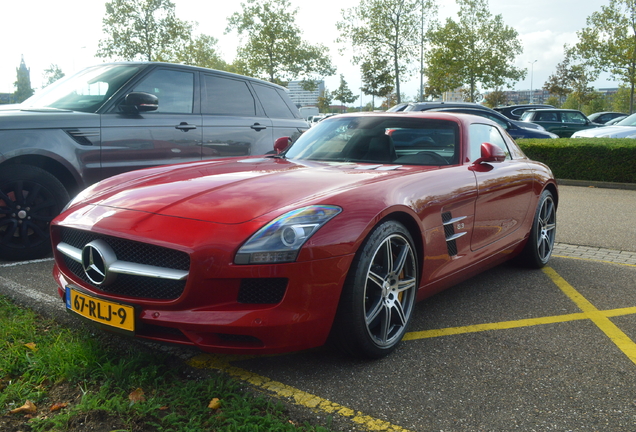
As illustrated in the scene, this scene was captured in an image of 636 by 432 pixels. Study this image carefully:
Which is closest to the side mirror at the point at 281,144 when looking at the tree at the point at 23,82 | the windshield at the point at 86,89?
the windshield at the point at 86,89

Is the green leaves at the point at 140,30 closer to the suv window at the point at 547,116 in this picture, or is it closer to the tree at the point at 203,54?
the tree at the point at 203,54

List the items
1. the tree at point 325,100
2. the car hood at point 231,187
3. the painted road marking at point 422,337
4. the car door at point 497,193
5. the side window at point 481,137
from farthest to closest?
the tree at point 325,100 → the side window at point 481,137 → the car door at point 497,193 → the car hood at point 231,187 → the painted road marking at point 422,337

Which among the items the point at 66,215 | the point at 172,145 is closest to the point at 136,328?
the point at 66,215

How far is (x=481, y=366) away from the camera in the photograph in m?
3.03

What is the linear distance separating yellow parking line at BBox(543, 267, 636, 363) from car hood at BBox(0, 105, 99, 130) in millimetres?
4116

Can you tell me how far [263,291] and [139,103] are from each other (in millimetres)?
3248

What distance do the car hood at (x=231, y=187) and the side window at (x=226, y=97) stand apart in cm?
237

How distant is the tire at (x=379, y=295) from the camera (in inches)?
109

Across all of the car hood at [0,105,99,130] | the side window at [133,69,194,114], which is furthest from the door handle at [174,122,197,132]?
the car hood at [0,105,99,130]

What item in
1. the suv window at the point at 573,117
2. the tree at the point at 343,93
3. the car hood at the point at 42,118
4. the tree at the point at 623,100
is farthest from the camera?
the tree at the point at 343,93

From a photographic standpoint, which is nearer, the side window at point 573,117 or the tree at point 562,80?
the side window at point 573,117

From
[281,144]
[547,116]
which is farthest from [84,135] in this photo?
[547,116]

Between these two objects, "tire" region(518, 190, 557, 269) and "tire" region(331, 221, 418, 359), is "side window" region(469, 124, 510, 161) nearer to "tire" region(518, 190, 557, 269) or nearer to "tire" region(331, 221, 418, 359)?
"tire" region(518, 190, 557, 269)

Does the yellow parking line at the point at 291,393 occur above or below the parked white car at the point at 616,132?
below
